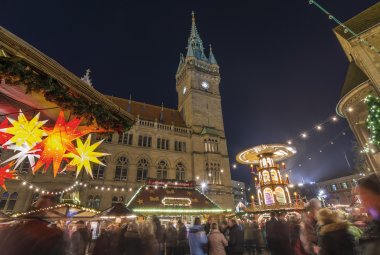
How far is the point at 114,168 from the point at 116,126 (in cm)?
2039

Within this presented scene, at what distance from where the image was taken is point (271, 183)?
19359 millimetres

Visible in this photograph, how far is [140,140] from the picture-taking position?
26172 mm


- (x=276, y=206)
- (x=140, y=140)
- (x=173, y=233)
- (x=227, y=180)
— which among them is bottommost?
(x=173, y=233)

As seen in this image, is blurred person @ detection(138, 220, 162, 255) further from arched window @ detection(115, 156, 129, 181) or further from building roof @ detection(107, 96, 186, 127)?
building roof @ detection(107, 96, 186, 127)

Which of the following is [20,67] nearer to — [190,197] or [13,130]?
[13,130]

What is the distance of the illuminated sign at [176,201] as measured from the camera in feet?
54.3

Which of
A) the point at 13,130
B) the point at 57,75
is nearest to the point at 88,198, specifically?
the point at 13,130

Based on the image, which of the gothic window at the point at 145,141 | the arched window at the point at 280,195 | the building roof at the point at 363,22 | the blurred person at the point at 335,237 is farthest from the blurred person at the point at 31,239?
the gothic window at the point at 145,141

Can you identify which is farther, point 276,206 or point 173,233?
point 276,206

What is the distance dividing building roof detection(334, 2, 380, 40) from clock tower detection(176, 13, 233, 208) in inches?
700

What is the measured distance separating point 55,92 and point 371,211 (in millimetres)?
4423

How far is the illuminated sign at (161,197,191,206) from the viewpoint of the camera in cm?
1655

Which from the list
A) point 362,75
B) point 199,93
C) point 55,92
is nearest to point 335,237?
point 55,92

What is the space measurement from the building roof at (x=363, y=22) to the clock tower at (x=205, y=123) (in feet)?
58.3
